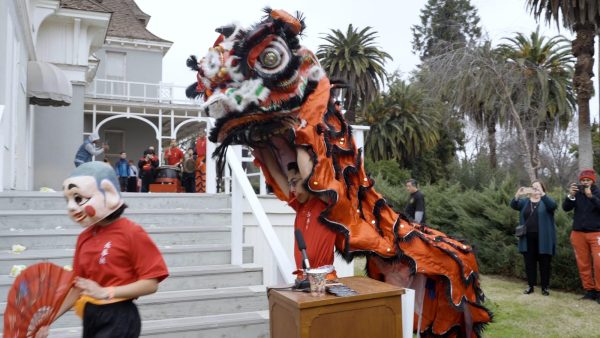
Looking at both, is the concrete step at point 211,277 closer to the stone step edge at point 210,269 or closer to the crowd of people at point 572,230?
the stone step edge at point 210,269

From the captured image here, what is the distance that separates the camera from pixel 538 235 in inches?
288

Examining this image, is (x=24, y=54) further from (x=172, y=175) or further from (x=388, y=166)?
(x=388, y=166)

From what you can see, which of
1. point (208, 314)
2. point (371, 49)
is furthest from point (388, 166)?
point (208, 314)

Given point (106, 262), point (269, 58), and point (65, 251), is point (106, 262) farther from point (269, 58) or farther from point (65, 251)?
point (65, 251)

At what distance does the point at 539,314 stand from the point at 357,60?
59.4 ft

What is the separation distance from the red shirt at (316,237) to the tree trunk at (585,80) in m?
13.5

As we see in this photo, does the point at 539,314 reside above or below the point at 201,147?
below

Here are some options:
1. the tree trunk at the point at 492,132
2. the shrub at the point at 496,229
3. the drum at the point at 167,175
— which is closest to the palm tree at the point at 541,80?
the tree trunk at the point at 492,132

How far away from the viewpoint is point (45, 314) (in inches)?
89.0

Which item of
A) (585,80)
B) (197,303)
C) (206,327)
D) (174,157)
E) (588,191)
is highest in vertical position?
(585,80)

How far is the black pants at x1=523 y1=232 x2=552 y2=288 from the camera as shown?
24.3ft

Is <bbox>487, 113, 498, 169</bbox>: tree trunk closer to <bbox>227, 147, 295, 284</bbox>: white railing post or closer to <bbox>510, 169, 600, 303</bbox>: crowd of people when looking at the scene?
<bbox>510, 169, 600, 303</bbox>: crowd of people

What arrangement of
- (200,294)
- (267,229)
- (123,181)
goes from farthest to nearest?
(123,181) → (200,294) → (267,229)

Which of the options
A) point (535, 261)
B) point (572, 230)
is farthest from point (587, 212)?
point (535, 261)
